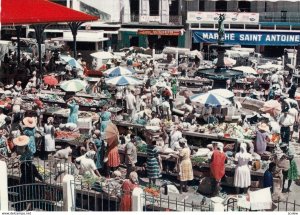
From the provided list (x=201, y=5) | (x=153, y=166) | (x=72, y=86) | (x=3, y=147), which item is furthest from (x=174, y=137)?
(x=201, y=5)

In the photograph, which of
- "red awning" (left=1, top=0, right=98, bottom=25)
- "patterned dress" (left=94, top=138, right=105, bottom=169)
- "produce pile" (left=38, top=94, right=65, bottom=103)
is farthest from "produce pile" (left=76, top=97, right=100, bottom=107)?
"patterned dress" (left=94, top=138, right=105, bottom=169)

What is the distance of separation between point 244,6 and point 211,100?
98.4ft

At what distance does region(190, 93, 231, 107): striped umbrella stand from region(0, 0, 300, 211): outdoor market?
0.03 m

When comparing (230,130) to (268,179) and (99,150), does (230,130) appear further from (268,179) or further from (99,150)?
(99,150)

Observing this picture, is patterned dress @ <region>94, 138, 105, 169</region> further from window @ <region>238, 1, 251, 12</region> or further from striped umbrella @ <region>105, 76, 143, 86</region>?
window @ <region>238, 1, 251, 12</region>

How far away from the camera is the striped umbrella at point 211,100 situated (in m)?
17.1

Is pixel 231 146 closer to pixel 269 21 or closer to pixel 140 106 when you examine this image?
pixel 140 106

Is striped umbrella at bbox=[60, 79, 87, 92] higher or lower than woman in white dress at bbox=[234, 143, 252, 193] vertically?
higher

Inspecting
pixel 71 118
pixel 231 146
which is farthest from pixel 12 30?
pixel 231 146

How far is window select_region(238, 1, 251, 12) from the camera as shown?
4528cm

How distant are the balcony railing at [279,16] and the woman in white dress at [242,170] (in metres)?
31.9

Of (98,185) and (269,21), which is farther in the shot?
(269,21)

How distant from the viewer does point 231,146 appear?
16.1 m

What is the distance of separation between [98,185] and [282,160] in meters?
4.71
